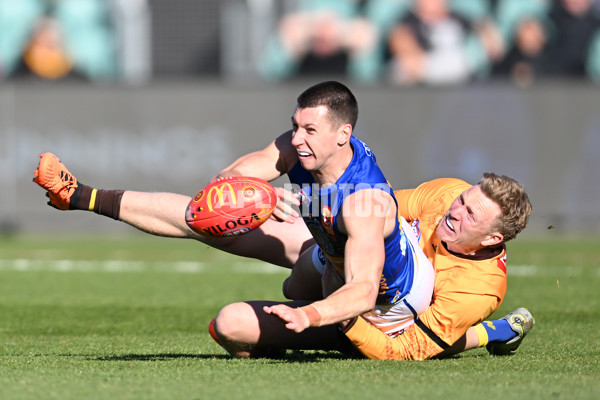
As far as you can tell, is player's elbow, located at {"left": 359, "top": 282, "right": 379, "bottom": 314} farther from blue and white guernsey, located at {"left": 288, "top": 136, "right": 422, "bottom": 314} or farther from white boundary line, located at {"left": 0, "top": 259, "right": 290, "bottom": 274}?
white boundary line, located at {"left": 0, "top": 259, "right": 290, "bottom": 274}

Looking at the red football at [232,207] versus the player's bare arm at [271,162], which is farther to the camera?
the player's bare arm at [271,162]

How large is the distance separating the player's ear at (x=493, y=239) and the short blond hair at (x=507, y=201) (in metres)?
0.05

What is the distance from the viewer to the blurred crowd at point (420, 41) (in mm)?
15766

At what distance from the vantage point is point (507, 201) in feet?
19.5

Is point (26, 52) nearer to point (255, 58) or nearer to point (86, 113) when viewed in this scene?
point (86, 113)

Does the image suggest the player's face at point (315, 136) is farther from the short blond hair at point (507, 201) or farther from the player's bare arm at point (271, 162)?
the short blond hair at point (507, 201)

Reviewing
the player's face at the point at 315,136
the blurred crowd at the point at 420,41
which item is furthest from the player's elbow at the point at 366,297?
the blurred crowd at the point at 420,41

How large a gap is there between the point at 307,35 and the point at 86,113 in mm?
3969

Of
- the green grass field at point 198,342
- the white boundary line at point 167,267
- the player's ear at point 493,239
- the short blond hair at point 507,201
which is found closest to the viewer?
the green grass field at point 198,342

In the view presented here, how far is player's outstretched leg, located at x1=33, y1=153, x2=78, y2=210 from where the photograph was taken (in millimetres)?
5810

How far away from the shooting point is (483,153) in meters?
15.6

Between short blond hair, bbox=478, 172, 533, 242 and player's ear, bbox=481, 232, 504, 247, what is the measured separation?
5 cm

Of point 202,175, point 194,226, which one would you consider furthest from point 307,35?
point 194,226

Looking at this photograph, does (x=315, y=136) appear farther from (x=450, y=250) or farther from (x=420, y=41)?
(x=420, y=41)
